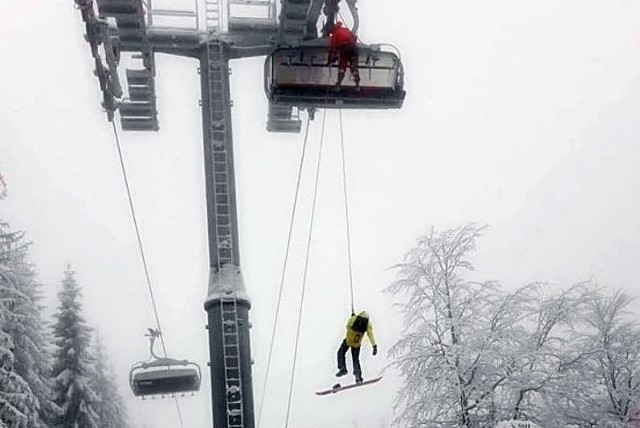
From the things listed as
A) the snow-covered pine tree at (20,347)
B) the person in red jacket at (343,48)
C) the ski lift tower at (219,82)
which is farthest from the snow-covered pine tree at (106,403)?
the person in red jacket at (343,48)

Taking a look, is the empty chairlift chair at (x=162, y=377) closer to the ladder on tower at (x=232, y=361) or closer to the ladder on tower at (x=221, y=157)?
the ladder on tower at (x=221, y=157)

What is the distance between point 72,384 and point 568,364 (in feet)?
69.0

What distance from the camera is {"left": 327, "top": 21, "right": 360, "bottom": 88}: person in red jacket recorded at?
1181 cm

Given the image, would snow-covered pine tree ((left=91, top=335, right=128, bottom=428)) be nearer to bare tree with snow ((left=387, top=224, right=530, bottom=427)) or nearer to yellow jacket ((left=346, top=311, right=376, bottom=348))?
bare tree with snow ((left=387, top=224, right=530, bottom=427))

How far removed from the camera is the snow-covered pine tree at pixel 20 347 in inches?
890

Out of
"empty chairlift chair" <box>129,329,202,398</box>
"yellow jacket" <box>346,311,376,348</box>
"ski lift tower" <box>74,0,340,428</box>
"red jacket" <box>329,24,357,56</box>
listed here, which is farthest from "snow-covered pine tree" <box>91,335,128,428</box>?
"red jacket" <box>329,24,357,56</box>

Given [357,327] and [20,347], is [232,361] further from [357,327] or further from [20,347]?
[20,347]

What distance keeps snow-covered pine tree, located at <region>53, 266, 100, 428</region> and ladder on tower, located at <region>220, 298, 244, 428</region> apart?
2277 cm

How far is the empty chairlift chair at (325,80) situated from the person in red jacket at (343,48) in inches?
6.7

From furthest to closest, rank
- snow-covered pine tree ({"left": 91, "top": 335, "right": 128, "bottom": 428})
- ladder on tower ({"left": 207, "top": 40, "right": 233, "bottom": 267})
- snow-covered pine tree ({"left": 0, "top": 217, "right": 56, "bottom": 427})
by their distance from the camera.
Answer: snow-covered pine tree ({"left": 91, "top": 335, "right": 128, "bottom": 428}) < snow-covered pine tree ({"left": 0, "top": 217, "right": 56, "bottom": 427}) < ladder on tower ({"left": 207, "top": 40, "right": 233, "bottom": 267})

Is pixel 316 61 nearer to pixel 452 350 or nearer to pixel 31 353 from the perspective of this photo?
pixel 452 350

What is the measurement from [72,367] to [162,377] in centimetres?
1929

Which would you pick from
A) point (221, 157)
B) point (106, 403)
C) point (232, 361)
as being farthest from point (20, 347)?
point (232, 361)

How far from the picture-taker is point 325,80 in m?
12.3
